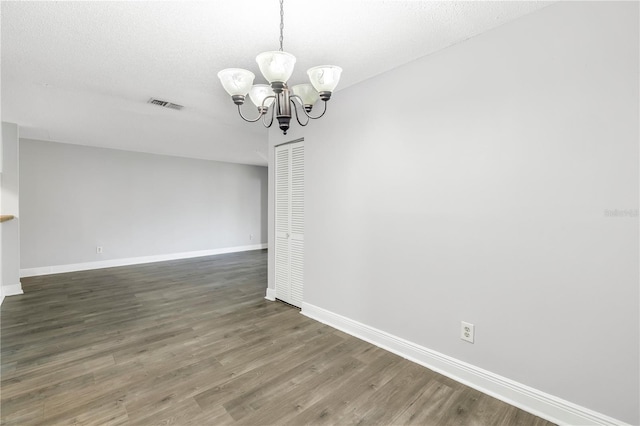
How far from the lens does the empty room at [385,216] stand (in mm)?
1610

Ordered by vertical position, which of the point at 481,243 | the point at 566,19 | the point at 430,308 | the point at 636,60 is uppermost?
the point at 566,19

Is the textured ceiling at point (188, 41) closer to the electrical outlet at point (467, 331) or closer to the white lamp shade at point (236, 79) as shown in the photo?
the white lamp shade at point (236, 79)

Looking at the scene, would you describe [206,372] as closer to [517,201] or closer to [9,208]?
[517,201]

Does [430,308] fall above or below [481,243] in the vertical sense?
below

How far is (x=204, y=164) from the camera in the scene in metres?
7.26

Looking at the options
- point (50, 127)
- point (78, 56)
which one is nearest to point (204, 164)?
point (50, 127)

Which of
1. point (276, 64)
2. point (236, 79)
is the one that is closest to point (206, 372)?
point (236, 79)

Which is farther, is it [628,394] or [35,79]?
[35,79]

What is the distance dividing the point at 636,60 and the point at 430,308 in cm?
187

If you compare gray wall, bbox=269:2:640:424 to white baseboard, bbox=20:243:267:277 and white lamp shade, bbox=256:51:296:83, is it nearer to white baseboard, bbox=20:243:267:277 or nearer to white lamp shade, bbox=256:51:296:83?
white lamp shade, bbox=256:51:296:83

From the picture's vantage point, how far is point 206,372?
223cm

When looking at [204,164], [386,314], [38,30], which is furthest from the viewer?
[204,164]

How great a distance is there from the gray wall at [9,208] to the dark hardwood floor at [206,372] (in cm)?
53

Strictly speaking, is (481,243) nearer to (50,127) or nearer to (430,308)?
(430,308)
